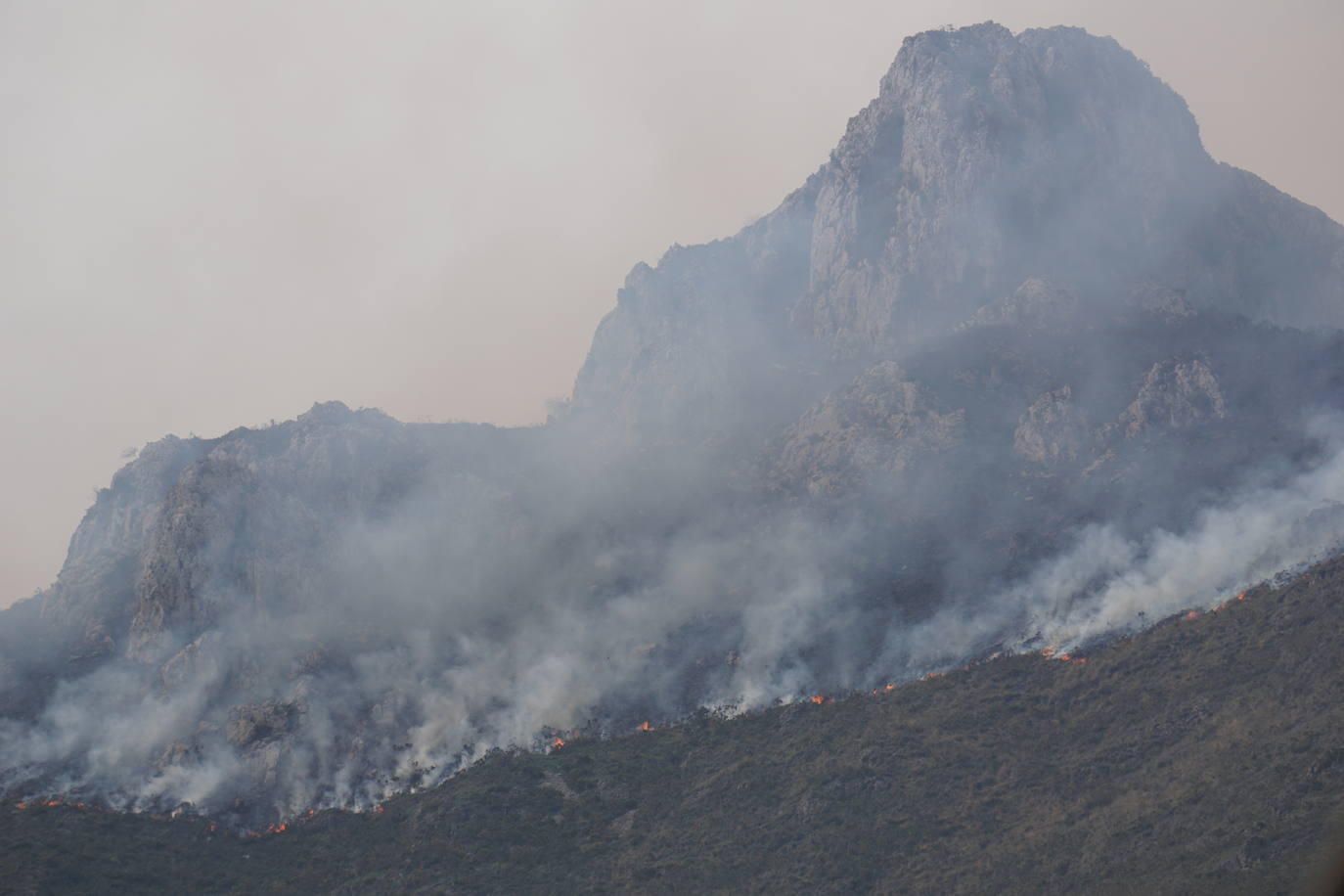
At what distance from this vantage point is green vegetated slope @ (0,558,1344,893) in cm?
12306

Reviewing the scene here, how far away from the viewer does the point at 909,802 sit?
146m

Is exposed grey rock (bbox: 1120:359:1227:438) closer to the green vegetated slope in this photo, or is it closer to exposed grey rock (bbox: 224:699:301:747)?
the green vegetated slope

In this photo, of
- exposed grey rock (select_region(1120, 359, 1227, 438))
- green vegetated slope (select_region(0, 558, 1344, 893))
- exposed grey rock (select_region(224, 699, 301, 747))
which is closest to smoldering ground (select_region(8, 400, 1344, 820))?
exposed grey rock (select_region(224, 699, 301, 747))

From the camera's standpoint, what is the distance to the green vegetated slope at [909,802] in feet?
404

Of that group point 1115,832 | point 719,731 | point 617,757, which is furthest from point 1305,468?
point 617,757

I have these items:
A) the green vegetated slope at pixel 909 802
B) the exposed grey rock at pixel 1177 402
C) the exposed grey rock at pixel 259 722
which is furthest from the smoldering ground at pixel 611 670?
the exposed grey rock at pixel 1177 402

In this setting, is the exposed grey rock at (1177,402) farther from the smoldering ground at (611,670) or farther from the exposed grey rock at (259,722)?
the exposed grey rock at (259,722)

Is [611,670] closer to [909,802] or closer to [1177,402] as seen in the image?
[909,802]

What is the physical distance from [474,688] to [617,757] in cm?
2926

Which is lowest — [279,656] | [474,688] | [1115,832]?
[1115,832]

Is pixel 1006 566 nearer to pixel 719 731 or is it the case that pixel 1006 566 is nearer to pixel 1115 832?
pixel 719 731

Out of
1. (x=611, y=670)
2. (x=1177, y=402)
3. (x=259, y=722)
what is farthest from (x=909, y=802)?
(x=259, y=722)

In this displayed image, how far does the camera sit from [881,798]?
148000 millimetres

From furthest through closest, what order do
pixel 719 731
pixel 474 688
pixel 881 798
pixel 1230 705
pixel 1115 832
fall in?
pixel 474 688
pixel 719 731
pixel 881 798
pixel 1230 705
pixel 1115 832
